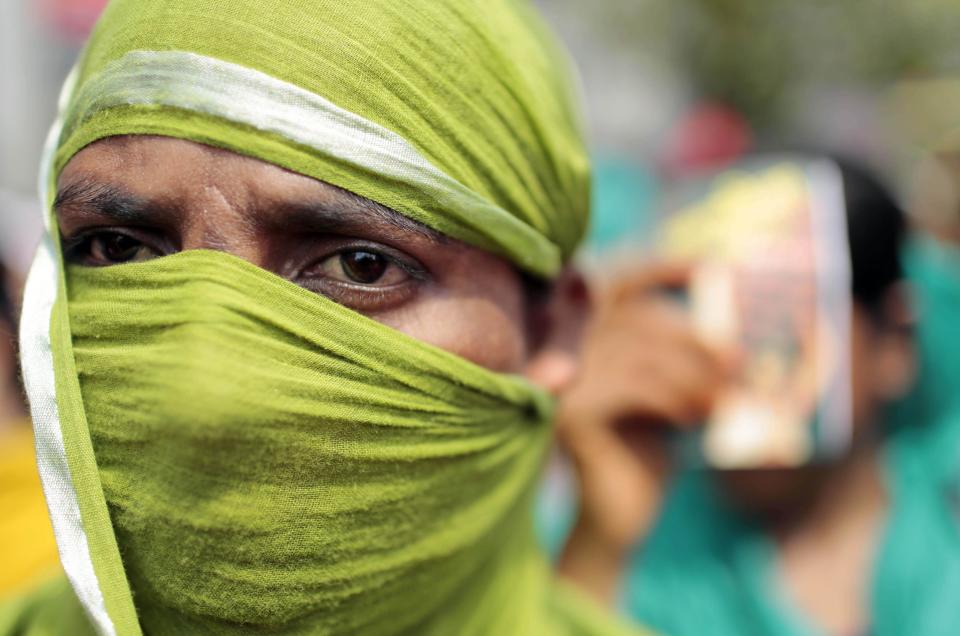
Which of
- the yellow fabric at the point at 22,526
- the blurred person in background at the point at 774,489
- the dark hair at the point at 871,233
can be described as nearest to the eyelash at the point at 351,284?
the yellow fabric at the point at 22,526

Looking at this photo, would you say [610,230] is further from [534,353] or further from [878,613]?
[534,353]

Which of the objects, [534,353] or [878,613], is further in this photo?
[878,613]

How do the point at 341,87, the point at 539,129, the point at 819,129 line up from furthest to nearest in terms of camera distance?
1. the point at 819,129
2. the point at 539,129
3. the point at 341,87

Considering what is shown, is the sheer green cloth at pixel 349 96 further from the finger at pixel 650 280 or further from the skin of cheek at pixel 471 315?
the finger at pixel 650 280

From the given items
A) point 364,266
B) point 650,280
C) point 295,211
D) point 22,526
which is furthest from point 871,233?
point 22,526

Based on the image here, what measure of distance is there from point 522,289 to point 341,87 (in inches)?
19.4

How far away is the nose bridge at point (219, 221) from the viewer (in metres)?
1.31

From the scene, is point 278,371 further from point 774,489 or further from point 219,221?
point 774,489

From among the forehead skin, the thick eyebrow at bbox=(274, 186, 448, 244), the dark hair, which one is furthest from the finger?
the thick eyebrow at bbox=(274, 186, 448, 244)

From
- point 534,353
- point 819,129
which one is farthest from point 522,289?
point 819,129

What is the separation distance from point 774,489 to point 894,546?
35cm

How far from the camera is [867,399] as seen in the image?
2711 millimetres

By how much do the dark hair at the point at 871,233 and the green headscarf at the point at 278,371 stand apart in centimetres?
154

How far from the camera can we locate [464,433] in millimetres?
1431
